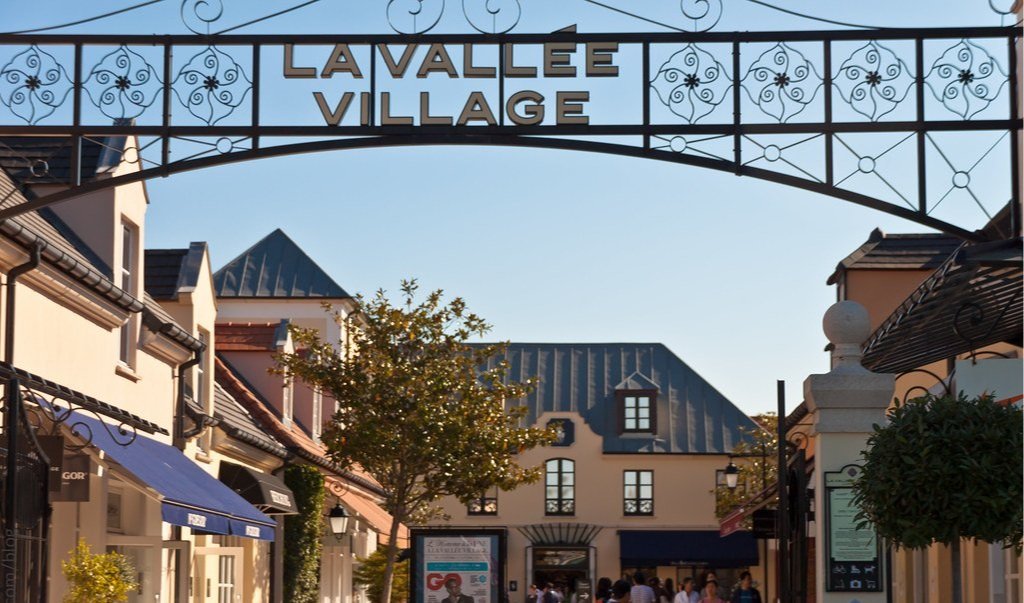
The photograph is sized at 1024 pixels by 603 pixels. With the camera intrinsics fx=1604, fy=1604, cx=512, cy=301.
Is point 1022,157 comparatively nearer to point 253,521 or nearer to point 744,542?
point 253,521

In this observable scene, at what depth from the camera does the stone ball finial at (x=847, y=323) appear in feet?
40.9

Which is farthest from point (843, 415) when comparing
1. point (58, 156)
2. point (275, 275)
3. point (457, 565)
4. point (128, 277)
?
point (275, 275)

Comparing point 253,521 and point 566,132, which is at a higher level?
point 566,132

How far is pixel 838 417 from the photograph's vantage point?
12.3 meters

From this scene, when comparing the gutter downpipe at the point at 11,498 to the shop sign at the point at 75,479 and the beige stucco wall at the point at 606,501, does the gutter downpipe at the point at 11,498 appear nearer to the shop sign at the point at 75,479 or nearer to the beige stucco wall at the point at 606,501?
the shop sign at the point at 75,479

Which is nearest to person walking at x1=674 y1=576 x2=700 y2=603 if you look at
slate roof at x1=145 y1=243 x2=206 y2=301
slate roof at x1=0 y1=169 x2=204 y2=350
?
slate roof at x1=0 y1=169 x2=204 y2=350

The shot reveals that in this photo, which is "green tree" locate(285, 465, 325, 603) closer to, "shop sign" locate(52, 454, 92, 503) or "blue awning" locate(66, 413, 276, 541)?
"blue awning" locate(66, 413, 276, 541)

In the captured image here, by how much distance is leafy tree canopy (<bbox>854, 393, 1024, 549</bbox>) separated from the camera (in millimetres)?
10570

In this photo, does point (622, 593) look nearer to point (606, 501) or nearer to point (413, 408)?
point (413, 408)

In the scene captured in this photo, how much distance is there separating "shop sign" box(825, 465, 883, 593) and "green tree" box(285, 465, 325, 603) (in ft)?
64.7

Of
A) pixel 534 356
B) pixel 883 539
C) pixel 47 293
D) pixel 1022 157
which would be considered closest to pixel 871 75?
pixel 1022 157

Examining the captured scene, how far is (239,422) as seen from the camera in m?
28.7

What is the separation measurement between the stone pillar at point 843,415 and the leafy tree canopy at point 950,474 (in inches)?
50.4

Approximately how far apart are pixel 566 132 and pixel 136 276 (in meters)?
10.6
